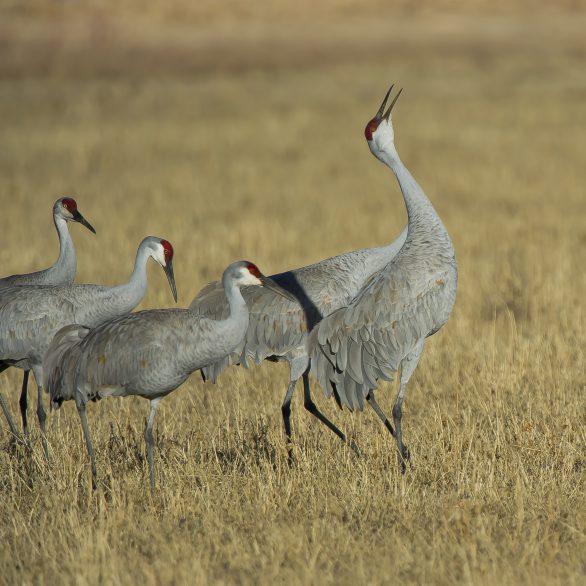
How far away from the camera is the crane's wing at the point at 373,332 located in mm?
5590

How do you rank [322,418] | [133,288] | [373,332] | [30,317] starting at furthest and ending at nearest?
[322,418] < [133,288] < [30,317] < [373,332]

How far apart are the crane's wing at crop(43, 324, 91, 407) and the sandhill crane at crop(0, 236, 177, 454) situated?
0.29 metres

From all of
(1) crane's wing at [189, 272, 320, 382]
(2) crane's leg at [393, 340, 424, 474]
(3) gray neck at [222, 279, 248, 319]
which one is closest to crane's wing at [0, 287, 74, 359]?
(1) crane's wing at [189, 272, 320, 382]

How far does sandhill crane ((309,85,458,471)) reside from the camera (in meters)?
5.59

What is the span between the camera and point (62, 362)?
534cm

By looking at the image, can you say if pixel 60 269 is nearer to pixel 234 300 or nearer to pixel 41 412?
pixel 41 412

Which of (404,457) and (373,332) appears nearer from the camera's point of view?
(404,457)

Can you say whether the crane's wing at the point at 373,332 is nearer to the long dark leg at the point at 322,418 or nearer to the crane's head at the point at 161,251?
the long dark leg at the point at 322,418

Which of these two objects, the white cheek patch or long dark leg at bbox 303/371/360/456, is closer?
the white cheek patch

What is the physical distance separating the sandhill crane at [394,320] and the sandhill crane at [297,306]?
0.38m

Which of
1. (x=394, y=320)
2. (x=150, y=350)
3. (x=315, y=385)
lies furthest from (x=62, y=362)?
(x=315, y=385)

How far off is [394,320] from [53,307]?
169 centimetres

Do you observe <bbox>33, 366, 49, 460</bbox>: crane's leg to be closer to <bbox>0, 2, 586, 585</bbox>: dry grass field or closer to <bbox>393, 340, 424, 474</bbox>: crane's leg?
<bbox>0, 2, 586, 585</bbox>: dry grass field

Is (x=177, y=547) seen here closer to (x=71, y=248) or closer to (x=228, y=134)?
(x=71, y=248)
